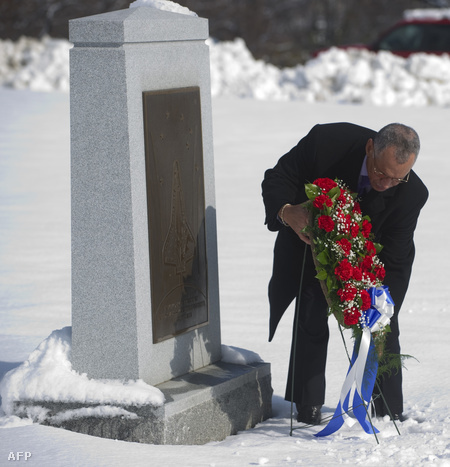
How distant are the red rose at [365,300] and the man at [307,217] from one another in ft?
1.16

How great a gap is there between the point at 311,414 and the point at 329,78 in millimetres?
12208

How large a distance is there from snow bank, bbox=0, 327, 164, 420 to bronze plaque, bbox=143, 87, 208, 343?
0.29 meters

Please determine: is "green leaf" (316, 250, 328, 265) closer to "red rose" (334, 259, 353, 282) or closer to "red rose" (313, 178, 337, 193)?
"red rose" (334, 259, 353, 282)

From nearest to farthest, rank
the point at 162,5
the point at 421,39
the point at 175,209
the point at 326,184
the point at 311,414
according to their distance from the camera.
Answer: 1. the point at 326,184
2. the point at 175,209
3. the point at 162,5
4. the point at 311,414
5. the point at 421,39

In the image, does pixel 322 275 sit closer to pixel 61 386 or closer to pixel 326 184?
pixel 326 184

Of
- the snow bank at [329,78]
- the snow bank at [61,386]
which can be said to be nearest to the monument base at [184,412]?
the snow bank at [61,386]

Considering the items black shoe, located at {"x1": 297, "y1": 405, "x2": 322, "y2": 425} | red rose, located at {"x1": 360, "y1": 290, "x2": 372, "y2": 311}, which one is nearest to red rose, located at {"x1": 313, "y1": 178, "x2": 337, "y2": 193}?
red rose, located at {"x1": 360, "y1": 290, "x2": 372, "y2": 311}

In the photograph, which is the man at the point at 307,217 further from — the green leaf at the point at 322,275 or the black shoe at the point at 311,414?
the green leaf at the point at 322,275

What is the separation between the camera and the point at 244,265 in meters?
7.40

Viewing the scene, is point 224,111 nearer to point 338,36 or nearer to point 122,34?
point 122,34

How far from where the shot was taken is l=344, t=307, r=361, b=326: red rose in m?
3.97

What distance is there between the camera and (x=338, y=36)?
28.1 m

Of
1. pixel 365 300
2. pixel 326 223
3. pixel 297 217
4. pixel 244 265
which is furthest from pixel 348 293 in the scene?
pixel 244 265

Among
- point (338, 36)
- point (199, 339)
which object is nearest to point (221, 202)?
point (199, 339)
